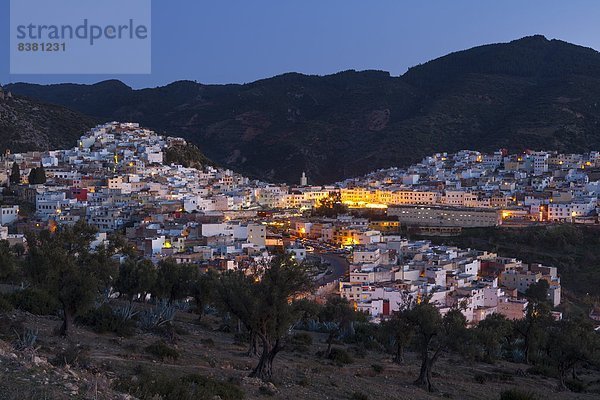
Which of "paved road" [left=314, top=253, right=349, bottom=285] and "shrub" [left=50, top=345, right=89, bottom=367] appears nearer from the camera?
"shrub" [left=50, top=345, right=89, bottom=367]

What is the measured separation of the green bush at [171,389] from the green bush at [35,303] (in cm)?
634

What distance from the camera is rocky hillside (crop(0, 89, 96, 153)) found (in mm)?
59281

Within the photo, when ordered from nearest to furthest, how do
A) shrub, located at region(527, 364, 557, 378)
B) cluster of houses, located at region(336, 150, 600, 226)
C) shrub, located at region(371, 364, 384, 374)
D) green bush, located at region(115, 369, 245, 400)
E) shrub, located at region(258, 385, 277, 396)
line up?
green bush, located at region(115, 369, 245, 400), shrub, located at region(258, 385, 277, 396), shrub, located at region(371, 364, 384, 374), shrub, located at region(527, 364, 557, 378), cluster of houses, located at region(336, 150, 600, 226)

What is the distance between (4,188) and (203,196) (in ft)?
45.2

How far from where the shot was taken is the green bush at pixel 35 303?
1361 cm

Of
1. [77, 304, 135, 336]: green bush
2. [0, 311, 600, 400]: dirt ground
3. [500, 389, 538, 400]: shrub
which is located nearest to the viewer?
[0, 311, 600, 400]: dirt ground

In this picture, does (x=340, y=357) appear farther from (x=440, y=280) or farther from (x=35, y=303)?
(x=440, y=280)

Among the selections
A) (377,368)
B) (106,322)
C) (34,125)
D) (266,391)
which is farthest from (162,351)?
(34,125)

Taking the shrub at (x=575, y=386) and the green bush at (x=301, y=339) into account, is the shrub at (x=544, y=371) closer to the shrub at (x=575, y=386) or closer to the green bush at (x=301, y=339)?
the shrub at (x=575, y=386)

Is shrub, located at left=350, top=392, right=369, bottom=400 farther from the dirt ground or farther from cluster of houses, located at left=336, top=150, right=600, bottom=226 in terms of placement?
cluster of houses, located at left=336, top=150, right=600, bottom=226

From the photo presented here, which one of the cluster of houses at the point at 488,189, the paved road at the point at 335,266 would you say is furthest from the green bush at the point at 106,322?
the cluster of houses at the point at 488,189

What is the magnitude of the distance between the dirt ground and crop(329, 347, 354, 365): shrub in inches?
7.7

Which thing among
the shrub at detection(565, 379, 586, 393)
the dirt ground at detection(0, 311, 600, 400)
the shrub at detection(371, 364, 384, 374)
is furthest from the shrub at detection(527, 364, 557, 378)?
the shrub at detection(371, 364, 384, 374)

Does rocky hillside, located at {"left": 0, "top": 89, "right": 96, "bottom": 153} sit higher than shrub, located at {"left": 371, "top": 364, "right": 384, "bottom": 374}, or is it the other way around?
rocky hillside, located at {"left": 0, "top": 89, "right": 96, "bottom": 153}
